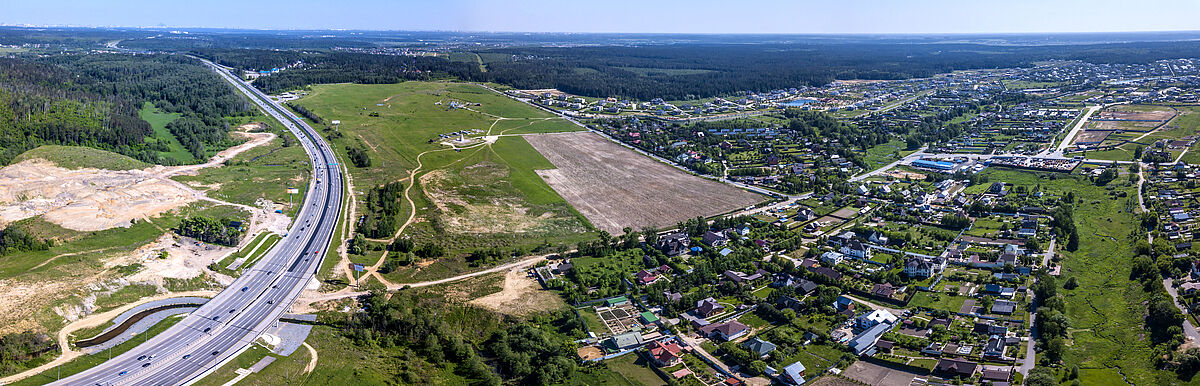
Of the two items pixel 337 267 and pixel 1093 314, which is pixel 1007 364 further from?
pixel 337 267

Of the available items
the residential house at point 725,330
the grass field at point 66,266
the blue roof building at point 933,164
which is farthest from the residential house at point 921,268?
the grass field at point 66,266

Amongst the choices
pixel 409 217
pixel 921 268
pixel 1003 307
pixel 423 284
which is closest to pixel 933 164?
pixel 921 268

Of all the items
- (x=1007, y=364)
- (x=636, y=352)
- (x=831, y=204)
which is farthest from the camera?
(x=831, y=204)

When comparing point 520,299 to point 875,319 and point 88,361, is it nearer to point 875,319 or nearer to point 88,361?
point 875,319

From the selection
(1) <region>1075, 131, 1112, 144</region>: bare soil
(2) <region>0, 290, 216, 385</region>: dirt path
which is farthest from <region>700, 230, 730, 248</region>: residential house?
(1) <region>1075, 131, 1112, 144</region>: bare soil

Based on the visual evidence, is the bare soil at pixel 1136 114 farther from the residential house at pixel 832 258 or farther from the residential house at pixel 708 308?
the residential house at pixel 708 308

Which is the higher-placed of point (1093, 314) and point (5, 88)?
point (5, 88)

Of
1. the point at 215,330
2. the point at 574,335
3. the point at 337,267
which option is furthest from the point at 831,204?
the point at 215,330

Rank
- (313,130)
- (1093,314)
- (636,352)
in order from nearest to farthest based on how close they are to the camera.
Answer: (636,352) → (1093,314) → (313,130)
